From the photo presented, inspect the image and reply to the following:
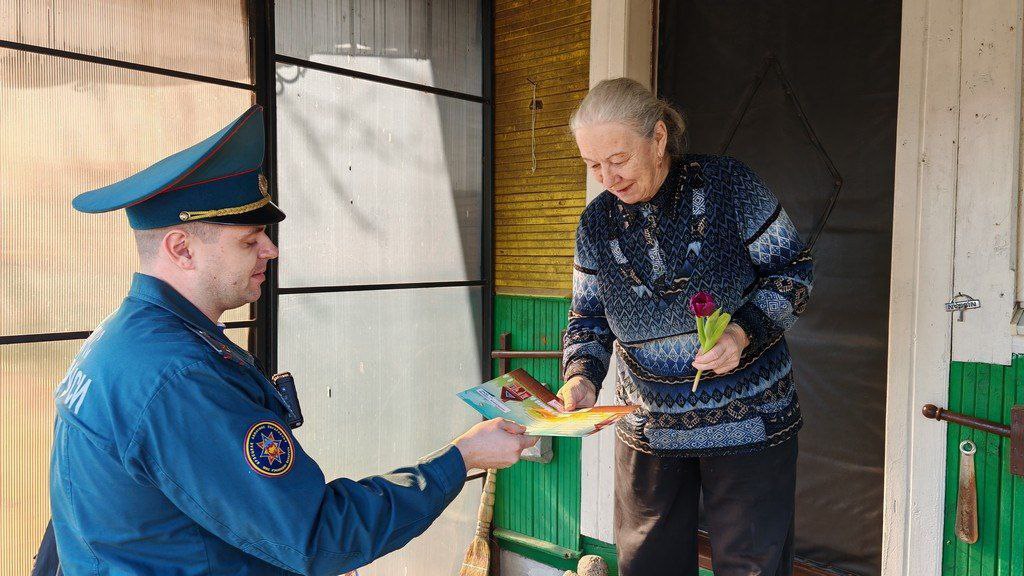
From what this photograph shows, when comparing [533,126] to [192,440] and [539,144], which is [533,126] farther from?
[192,440]

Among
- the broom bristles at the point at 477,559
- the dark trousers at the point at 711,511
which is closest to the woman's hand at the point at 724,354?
the dark trousers at the point at 711,511

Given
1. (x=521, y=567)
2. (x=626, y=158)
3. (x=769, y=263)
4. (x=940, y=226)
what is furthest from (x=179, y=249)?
(x=521, y=567)

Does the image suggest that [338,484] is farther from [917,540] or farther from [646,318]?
[917,540]

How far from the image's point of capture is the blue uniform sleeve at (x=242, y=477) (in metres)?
1.17

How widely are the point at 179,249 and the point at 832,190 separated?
2.29m

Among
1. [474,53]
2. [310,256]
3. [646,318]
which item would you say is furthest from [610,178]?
[474,53]

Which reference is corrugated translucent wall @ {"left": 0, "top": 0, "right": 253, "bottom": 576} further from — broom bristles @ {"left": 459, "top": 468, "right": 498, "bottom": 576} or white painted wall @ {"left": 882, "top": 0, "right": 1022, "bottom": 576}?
white painted wall @ {"left": 882, "top": 0, "right": 1022, "bottom": 576}

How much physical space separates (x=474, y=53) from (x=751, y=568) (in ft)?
8.64

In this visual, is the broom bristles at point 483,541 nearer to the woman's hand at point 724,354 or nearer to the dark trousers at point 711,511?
the dark trousers at point 711,511

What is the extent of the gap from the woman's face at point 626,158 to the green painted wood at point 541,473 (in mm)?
1448

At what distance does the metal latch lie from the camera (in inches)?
89.3

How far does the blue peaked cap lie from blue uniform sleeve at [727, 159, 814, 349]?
3.74 ft

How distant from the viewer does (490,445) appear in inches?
61.4

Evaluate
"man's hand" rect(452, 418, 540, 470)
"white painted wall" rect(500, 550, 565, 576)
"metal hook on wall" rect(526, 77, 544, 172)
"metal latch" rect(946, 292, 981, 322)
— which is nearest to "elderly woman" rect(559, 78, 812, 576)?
"man's hand" rect(452, 418, 540, 470)
